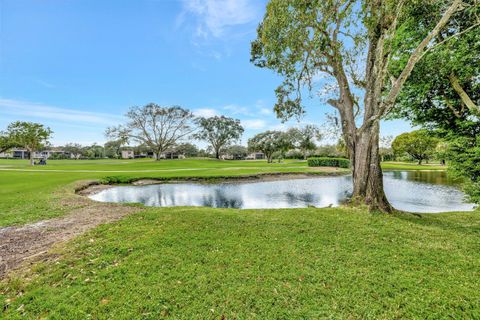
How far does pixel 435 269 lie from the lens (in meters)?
3.69

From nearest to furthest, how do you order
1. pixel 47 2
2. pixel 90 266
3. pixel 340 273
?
pixel 340 273, pixel 90 266, pixel 47 2

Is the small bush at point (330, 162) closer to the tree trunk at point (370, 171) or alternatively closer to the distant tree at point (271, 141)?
the distant tree at point (271, 141)

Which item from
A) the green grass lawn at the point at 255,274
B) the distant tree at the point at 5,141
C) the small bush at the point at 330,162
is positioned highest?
the distant tree at the point at 5,141

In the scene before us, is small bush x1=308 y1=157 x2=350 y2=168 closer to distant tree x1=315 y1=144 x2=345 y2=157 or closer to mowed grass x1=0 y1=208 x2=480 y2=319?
distant tree x1=315 y1=144 x2=345 y2=157

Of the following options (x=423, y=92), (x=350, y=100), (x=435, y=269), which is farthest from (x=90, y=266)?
(x=423, y=92)

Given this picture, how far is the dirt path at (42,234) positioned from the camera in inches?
166

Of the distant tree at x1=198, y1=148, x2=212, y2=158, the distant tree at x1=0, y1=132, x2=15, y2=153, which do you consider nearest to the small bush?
the distant tree at x1=198, y1=148, x2=212, y2=158

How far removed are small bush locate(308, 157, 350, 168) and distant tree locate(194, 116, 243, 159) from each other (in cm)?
3019

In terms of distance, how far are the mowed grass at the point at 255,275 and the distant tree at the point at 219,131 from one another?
5653 cm

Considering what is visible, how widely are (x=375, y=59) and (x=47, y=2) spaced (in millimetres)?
16125

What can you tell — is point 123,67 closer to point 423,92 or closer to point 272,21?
point 272,21

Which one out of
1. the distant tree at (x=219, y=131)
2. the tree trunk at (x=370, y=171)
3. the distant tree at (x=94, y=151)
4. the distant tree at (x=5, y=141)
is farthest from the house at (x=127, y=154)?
the tree trunk at (x=370, y=171)

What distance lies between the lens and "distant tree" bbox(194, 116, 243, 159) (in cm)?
6084

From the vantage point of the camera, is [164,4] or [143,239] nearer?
[143,239]
